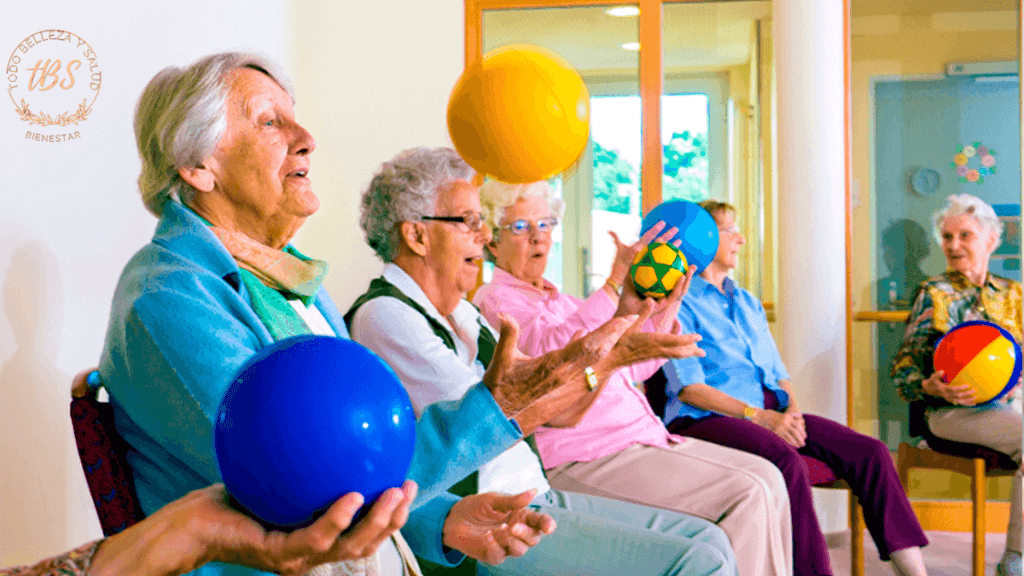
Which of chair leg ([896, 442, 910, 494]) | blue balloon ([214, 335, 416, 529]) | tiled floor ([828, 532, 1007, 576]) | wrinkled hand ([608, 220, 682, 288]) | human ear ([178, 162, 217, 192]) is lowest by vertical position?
tiled floor ([828, 532, 1007, 576])

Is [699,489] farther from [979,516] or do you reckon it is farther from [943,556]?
[943,556]

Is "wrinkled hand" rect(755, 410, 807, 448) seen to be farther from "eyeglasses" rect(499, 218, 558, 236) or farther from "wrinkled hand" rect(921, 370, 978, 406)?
"eyeglasses" rect(499, 218, 558, 236)

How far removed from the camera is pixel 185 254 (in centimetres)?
127

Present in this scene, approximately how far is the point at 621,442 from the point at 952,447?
161cm

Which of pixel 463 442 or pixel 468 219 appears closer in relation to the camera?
pixel 463 442

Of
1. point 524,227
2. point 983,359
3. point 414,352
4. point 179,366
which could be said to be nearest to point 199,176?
point 179,366

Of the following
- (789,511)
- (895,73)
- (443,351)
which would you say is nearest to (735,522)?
(789,511)

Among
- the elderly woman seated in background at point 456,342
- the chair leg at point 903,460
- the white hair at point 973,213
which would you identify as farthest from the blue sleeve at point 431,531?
the white hair at point 973,213

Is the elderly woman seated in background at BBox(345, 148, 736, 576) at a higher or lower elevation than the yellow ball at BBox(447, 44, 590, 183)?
lower

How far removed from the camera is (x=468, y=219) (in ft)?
6.85

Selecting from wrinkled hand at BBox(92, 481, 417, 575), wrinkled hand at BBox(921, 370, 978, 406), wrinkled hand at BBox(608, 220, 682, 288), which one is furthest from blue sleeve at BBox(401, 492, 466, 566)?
wrinkled hand at BBox(921, 370, 978, 406)

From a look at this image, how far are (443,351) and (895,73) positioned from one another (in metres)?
3.20

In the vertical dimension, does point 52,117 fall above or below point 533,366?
above

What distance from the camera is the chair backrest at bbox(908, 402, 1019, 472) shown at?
320 centimetres
